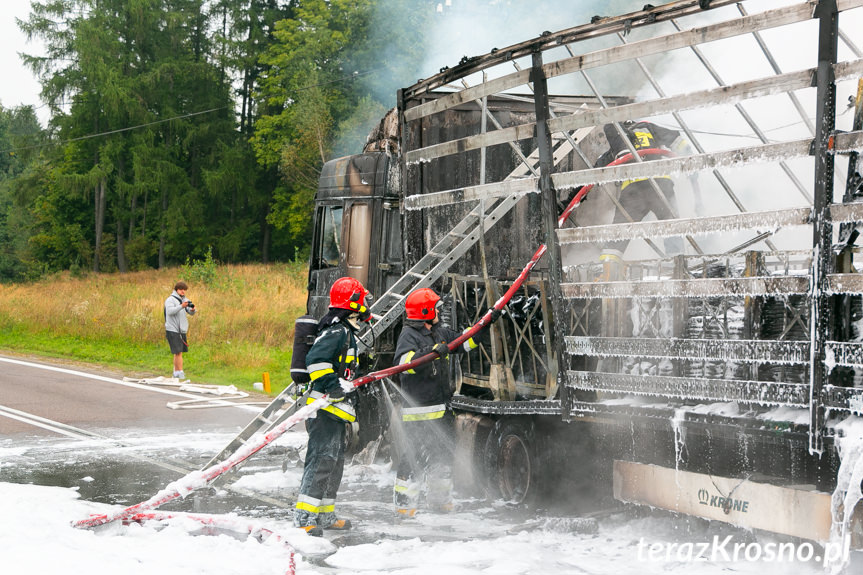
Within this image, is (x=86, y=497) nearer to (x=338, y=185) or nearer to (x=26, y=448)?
(x=26, y=448)

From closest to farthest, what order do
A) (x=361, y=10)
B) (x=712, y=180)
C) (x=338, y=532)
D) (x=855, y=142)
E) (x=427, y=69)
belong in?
(x=855, y=142), (x=338, y=532), (x=712, y=180), (x=427, y=69), (x=361, y=10)

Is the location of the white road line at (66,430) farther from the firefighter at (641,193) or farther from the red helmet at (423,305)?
the firefighter at (641,193)

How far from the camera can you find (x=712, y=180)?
10.2m

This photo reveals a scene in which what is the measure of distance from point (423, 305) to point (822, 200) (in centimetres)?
331

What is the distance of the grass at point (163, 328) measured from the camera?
54.5 feet

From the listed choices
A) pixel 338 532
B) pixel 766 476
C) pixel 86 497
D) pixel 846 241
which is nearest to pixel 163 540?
pixel 338 532

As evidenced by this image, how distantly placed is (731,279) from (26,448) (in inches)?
307

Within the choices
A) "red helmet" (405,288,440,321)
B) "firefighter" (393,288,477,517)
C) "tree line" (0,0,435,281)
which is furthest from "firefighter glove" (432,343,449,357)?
"tree line" (0,0,435,281)

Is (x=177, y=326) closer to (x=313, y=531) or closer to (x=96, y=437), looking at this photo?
(x=96, y=437)

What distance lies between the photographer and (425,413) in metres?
7.23

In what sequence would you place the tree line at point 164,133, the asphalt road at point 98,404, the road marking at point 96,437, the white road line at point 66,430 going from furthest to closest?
1. the tree line at point 164,133
2. the asphalt road at point 98,404
3. the white road line at point 66,430
4. the road marking at point 96,437

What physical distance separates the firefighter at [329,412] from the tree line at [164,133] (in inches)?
1414

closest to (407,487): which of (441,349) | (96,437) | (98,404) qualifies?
(441,349)

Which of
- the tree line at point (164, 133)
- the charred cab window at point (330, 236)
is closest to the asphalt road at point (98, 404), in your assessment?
the charred cab window at point (330, 236)
